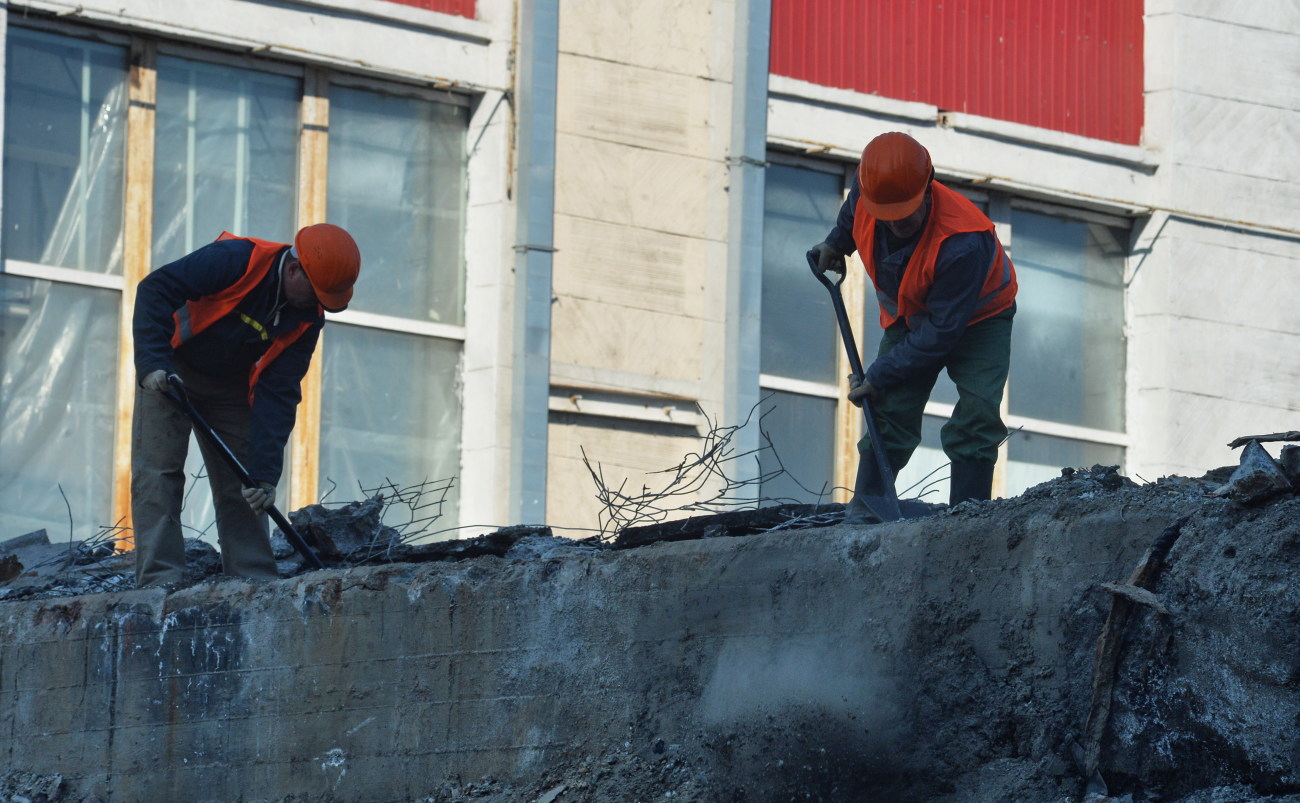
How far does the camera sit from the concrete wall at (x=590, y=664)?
16.5 ft

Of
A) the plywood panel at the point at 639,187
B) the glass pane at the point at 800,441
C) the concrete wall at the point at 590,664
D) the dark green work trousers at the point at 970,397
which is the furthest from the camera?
the glass pane at the point at 800,441

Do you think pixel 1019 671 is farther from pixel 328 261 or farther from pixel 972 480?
pixel 328 261

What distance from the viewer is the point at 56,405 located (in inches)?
427

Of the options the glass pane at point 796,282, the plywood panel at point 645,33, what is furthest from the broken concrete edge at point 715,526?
the glass pane at point 796,282

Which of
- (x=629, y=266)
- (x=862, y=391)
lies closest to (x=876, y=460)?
(x=862, y=391)

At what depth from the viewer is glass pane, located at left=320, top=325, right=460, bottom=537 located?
37.8 ft

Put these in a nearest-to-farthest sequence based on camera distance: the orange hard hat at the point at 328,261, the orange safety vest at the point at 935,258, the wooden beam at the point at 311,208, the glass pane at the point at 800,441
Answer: the orange safety vest at the point at 935,258, the orange hard hat at the point at 328,261, the wooden beam at the point at 311,208, the glass pane at the point at 800,441

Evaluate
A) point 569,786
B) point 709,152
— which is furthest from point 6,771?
point 709,152

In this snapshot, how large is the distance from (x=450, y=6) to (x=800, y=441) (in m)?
3.53

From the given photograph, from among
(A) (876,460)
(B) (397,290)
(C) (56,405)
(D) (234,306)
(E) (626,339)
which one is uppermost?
(B) (397,290)

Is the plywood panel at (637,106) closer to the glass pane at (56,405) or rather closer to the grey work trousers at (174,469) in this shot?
the glass pane at (56,405)

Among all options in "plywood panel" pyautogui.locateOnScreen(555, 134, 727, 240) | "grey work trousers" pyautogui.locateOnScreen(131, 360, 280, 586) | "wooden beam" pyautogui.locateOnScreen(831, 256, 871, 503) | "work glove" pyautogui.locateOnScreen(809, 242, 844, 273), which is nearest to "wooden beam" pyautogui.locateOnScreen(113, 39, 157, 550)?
"plywood panel" pyautogui.locateOnScreen(555, 134, 727, 240)

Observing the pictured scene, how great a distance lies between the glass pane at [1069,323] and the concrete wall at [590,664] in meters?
8.26

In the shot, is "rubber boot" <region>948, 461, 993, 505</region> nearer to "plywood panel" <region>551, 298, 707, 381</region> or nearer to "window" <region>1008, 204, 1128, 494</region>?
"plywood panel" <region>551, 298, 707, 381</region>
